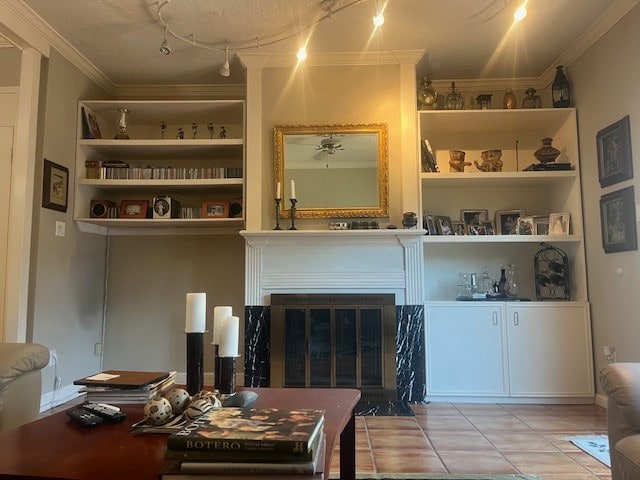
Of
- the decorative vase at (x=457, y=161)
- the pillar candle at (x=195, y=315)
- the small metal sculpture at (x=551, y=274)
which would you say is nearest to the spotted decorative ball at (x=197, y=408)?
the pillar candle at (x=195, y=315)

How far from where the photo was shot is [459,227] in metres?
3.83

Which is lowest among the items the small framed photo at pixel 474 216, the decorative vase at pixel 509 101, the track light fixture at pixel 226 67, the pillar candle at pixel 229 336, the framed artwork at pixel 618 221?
the pillar candle at pixel 229 336

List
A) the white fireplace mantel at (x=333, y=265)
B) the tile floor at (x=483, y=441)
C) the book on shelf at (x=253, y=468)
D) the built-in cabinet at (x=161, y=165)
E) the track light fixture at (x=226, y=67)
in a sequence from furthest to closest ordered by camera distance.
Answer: the built-in cabinet at (x=161, y=165) < the white fireplace mantel at (x=333, y=265) < the track light fixture at (x=226, y=67) < the tile floor at (x=483, y=441) < the book on shelf at (x=253, y=468)

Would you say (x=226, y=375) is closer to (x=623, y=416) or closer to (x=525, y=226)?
(x=623, y=416)

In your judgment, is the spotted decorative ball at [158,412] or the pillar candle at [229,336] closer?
the spotted decorative ball at [158,412]

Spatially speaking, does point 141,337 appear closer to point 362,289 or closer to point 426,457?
point 362,289

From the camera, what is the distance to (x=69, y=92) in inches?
138

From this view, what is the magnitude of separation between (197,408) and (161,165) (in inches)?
131

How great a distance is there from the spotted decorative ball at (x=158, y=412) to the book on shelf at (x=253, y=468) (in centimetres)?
38

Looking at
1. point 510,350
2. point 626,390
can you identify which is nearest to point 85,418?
point 626,390

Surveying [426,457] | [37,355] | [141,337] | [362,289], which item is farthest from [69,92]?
[426,457]

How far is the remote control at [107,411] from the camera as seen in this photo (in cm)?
131

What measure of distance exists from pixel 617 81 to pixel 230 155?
307 centimetres

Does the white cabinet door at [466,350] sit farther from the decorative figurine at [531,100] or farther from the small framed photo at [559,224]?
the decorative figurine at [531,100]
